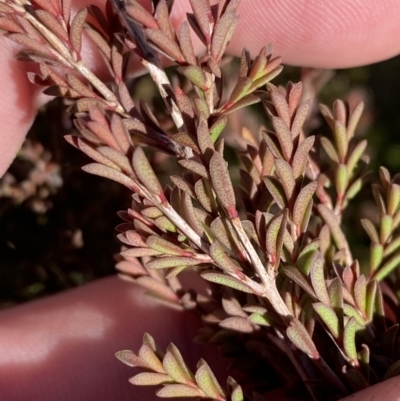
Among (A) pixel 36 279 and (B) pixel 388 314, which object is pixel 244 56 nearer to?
(B) pixel 388 314

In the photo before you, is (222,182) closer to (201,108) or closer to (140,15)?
(201,108)

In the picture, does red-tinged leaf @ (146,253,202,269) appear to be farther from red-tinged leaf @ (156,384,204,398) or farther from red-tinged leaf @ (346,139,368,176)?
red-tinged leaf @ (346,139,368,176)

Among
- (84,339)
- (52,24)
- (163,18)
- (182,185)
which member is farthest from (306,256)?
(84,339)

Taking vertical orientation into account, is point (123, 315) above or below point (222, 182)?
below

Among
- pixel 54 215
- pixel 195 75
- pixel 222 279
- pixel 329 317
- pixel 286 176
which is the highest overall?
pixel 195 75

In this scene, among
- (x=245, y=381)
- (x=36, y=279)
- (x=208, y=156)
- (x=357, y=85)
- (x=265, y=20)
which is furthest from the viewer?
(x=357, y=85)

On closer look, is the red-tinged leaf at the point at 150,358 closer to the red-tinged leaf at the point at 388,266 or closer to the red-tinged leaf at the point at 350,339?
the red-tinged leaf at the point at 350,339

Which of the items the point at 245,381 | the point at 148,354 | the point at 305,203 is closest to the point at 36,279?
the point at 245,381

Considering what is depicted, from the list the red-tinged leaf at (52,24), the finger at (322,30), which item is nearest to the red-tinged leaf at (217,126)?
the red-tinged leaf at (52,24)
